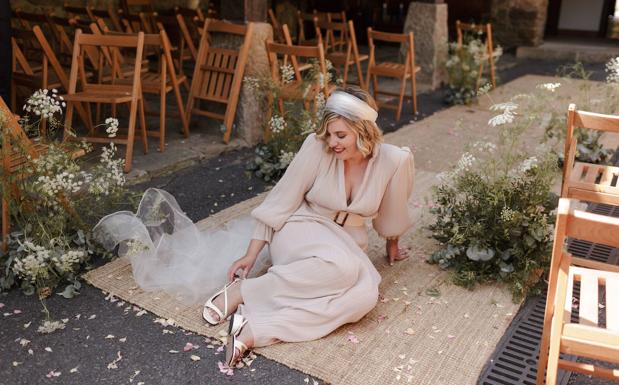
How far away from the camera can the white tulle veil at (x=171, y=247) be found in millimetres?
2793

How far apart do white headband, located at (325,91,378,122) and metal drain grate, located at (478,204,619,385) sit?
1042 millimetres

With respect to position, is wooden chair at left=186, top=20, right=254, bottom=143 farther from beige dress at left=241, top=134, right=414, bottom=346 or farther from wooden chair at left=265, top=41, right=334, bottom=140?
beige dress at left=241, top=134, right=414, bottom=346

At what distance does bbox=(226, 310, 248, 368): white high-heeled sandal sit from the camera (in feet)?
7.51

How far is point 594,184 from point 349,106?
1.28 metres

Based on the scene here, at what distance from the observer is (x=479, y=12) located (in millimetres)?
10844

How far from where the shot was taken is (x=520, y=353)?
2.44 meters

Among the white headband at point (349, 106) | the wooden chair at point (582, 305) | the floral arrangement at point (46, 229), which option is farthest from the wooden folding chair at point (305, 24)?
the wooden chair at point (582, 305)

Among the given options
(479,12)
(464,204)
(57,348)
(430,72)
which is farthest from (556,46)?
(57,348)

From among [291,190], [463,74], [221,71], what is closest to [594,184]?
[291,190]

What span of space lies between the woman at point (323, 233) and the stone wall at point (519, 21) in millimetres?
8309

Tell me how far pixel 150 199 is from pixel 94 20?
3.65 m

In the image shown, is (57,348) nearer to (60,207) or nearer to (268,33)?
(60,207)

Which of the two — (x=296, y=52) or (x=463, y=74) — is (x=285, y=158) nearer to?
(x=296, y=52)

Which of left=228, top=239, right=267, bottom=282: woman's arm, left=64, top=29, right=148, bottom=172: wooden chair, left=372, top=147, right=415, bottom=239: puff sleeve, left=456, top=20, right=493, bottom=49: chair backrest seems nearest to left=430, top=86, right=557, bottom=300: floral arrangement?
left=372, top=147, right=415, bottom=239: puff sleeve
